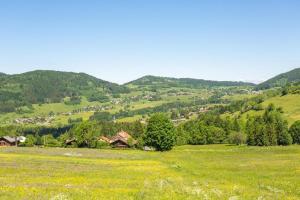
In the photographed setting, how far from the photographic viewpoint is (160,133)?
12538 cm

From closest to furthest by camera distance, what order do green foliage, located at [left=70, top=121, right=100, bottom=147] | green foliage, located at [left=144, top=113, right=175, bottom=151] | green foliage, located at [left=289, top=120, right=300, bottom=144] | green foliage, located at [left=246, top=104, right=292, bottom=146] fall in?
green foliage, located at [left=144, top=113, right=175, bottom=151] → green foliage, located at [left=246, top=104, right=292, bottom=146] → green foliage, located at [left=70, top=121, right=100, bottom=147] → green foliage, located at [left=289, top=120, right=300, bottom=144]

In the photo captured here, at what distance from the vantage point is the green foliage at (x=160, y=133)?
125625 millimetres

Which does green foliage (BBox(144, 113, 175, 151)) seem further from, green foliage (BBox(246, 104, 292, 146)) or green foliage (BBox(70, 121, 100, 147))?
green foliage (BBox(246, 104, 292, 146))

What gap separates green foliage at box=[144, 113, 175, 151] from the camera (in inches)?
4946

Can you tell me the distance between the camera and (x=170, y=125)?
416 feet

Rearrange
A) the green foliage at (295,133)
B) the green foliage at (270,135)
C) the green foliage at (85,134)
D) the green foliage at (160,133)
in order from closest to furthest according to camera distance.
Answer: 1. the green foliage at (160,133)
2. the green foliage at (270,135)
3. the green foliage at (85,134)
4. the green foliage at (295,133)

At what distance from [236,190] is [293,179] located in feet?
51.7

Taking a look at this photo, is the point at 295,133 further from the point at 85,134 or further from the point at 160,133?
the point at 85,134

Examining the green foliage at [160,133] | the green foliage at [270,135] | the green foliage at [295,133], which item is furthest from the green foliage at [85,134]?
the green foliage at [295,133]

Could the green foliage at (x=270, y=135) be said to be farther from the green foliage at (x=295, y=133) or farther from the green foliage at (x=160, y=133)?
the green foliage at (x=160, y=133)

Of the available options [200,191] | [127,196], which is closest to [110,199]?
[127,196]

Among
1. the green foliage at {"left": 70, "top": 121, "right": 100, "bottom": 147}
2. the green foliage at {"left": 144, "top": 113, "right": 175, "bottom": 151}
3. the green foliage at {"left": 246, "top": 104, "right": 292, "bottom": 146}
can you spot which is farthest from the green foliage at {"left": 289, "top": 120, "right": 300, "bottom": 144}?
the green foliage at {"left": 70, "top": 121, "right": 100, "bottom": 147}

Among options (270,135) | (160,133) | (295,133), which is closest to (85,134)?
(160,133)

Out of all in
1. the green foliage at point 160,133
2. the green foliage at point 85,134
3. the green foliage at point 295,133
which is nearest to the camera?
the green foliage at point 160,133
